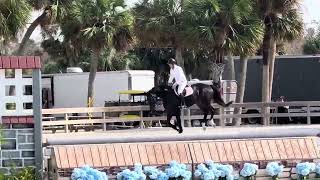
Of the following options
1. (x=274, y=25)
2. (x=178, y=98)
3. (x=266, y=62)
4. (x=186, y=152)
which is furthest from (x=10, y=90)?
(x=274, y=25)

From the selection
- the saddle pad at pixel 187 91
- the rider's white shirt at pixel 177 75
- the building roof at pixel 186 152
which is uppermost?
the rider's white shirt at pixel 177 75

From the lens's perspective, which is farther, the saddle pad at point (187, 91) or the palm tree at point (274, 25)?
the palm tree at point (274, 25)

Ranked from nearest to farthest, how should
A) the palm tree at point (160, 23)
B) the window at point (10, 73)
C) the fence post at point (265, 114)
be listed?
1. the window at point (10, 73)
2. the fence post at point (265, 114)
3. the palm tree at point (160, 23)

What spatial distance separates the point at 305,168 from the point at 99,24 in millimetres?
21623

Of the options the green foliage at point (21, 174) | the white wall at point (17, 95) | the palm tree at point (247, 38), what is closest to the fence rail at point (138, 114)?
the palm tree at point (247, 38)

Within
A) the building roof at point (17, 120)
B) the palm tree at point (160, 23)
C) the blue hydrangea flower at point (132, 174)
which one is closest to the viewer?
the blue hydrangea flower at point (132, 174)

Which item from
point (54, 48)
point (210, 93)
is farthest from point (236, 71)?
point (210, 93)

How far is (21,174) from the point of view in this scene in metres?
13.0

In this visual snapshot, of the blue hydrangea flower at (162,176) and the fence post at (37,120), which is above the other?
the fence post at (37,120)

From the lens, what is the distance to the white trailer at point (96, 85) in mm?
36781

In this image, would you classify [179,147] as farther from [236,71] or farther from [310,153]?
[236,71]

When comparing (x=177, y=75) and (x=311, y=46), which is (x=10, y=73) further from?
(x=311, y=46)

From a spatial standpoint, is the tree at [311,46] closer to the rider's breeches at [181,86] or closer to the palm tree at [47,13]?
the palm tree at [47,13]

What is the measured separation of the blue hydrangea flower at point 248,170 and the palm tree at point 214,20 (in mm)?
17419
